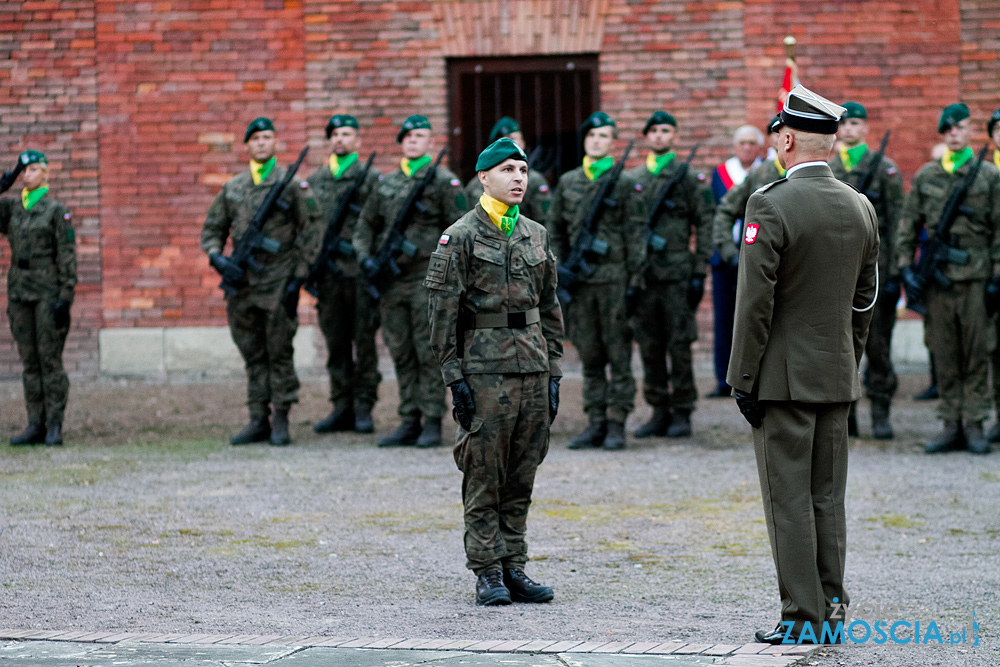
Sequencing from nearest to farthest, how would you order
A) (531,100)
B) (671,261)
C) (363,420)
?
(671,261) < (363,420) < (531,100)

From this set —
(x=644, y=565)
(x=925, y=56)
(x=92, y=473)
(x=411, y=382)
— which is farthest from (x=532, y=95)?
(x=644, y=565)

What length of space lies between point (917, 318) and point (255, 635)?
10633mm

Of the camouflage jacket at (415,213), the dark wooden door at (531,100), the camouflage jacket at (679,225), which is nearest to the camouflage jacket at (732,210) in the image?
the camouflage jacket at (679,225)

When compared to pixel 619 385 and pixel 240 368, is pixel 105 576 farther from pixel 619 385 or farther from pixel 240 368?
pixel 240 368

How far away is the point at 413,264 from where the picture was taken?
32.1ft

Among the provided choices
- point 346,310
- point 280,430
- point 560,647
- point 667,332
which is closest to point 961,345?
point 667,332

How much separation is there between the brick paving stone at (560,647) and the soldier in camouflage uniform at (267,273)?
5.69m

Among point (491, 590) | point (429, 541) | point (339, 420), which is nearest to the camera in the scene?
point (491, 590)

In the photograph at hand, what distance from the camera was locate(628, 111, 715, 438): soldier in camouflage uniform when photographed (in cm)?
988

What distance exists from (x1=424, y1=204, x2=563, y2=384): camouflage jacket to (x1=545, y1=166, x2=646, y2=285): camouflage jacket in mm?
3980

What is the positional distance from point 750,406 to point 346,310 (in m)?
6.36

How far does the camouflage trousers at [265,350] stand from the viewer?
9969mm

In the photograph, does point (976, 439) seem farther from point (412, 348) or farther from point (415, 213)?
point (415, 213)

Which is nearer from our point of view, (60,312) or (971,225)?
(971,225)
